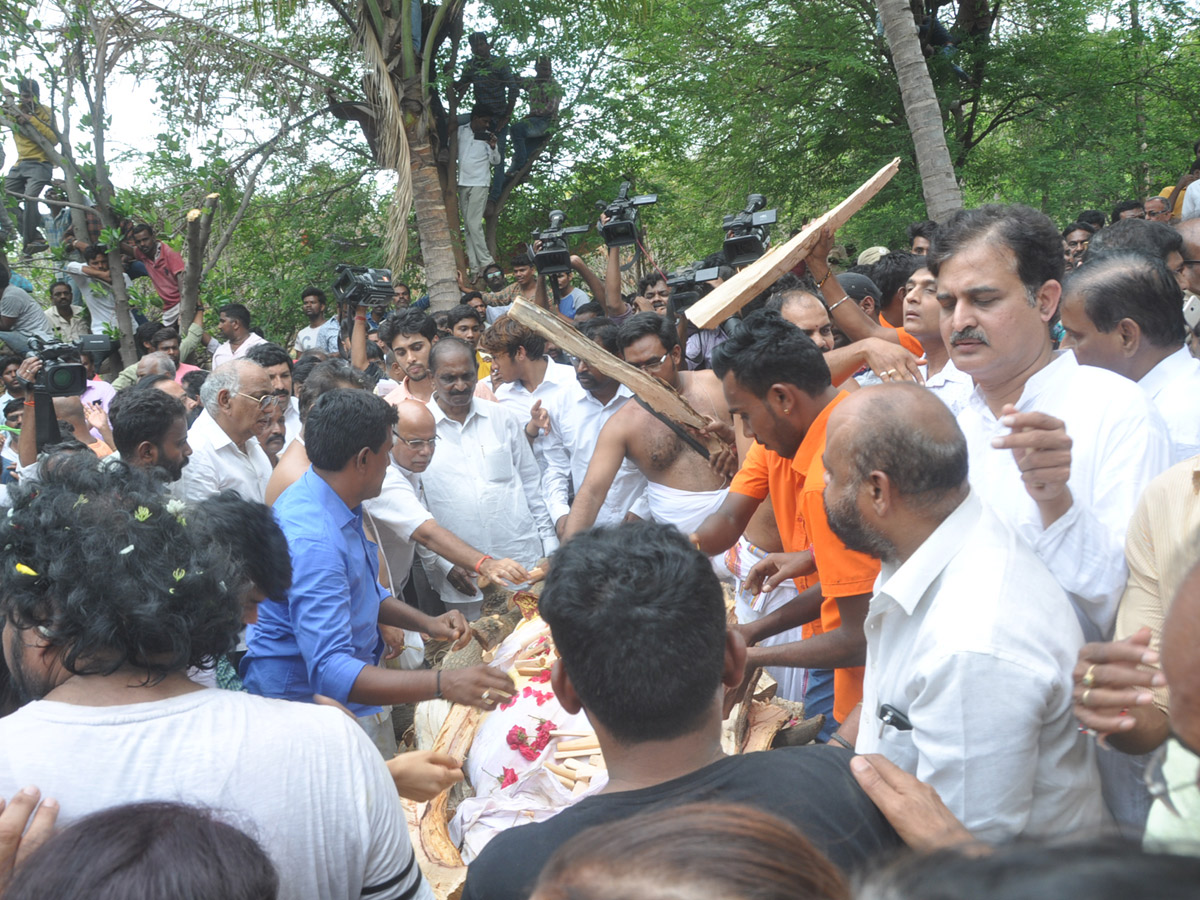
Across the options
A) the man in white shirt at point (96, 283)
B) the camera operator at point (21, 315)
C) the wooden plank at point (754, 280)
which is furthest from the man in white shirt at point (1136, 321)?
the camera operator at point (21, 315)

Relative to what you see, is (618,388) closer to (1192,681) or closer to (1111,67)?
(1192,681)

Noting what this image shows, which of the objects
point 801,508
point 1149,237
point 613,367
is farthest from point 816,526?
point 1149,237

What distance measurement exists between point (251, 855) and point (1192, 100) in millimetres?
14189

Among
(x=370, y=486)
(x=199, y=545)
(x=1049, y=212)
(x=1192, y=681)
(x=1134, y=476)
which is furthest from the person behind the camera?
(x=1049, y=212)

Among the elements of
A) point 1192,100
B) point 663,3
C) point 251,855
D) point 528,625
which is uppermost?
point 663,3

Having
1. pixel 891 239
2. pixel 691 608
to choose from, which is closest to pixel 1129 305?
pixel 691 608

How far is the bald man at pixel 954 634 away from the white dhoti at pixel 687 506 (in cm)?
238

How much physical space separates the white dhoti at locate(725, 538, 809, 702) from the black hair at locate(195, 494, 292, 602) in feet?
6.16

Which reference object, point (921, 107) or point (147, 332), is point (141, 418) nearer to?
point (147, 332)

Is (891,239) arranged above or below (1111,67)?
below

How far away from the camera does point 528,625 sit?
12.7 ft

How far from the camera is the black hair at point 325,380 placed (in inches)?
203

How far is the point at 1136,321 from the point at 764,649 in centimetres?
173

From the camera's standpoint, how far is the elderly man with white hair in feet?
15.5
